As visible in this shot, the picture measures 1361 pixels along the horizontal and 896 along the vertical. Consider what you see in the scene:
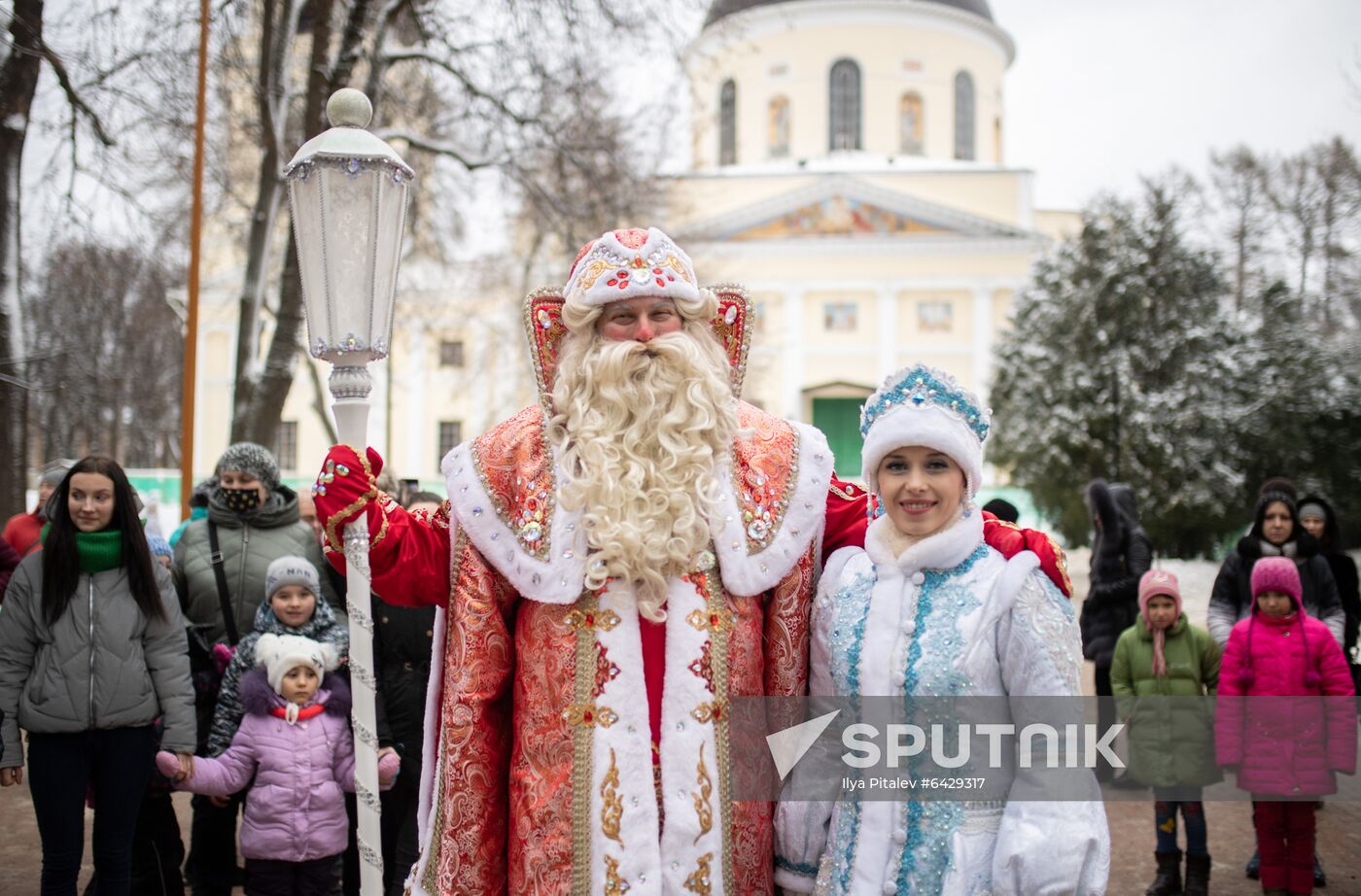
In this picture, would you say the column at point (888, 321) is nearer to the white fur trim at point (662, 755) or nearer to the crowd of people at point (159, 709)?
the crowd of people at point (159, 709)

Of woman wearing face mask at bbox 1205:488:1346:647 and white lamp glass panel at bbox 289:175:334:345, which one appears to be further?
woman wearing face mask at bbox 1205:488:1346:647

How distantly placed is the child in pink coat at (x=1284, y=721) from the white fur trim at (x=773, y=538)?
346cm

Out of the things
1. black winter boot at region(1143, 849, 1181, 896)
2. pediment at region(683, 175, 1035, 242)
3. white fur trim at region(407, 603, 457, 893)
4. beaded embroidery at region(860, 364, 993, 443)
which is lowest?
black winter boot at region(1143, 849, 1181, 896)

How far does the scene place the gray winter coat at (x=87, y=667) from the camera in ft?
15.2

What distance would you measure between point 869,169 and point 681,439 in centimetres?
4283

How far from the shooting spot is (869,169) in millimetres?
44500

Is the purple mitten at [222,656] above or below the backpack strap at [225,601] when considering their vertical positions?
below

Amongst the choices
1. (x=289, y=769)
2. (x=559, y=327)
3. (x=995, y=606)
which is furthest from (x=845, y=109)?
(x=995, y=606)

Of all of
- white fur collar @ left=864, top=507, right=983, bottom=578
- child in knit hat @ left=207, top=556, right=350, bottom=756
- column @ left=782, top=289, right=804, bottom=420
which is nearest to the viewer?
white fur collar @ left=864, top=507, right=983, bottom=578

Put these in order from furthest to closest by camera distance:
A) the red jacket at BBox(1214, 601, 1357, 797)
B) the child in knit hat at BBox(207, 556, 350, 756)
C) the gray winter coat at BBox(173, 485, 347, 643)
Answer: the red jacket at BBox(1214, 601, 1357, 797)
the gray winter coat at BBox(173, 485, 347, 643)
the child in knit hat at BBox(207, 556, 350, 756)

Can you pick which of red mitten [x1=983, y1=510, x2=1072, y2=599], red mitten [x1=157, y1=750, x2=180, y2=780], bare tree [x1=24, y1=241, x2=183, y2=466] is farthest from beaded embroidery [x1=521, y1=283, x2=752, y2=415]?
bare tree [x1=24, y1=241, x2=183, y2=466]

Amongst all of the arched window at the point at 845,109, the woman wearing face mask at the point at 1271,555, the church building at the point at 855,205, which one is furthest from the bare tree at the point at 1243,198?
the woman wearing face mask at the point at 1271,555

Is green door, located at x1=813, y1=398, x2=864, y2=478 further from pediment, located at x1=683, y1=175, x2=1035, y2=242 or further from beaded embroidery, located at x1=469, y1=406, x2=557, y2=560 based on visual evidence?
beaded embroidery, located at x1=469, y1=406, x2=557, y2=560

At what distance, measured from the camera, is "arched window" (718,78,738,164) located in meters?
45.5
